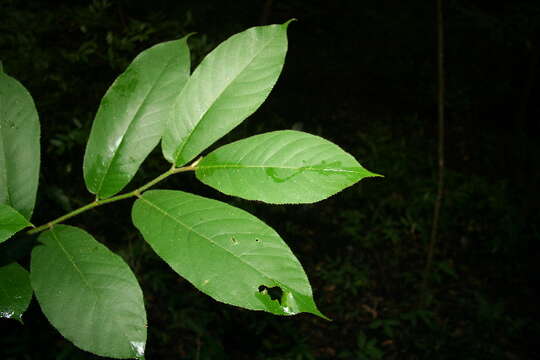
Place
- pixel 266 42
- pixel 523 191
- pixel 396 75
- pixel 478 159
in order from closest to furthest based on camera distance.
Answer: pixel 266 42, pixel 523 191, pixel 478 159, pixel 396 75

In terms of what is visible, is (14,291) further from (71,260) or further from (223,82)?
(223,82)

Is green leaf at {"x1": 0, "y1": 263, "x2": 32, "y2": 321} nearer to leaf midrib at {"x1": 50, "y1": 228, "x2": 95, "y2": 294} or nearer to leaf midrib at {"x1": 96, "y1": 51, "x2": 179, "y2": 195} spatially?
leaf midrib at {"x1": 50, "y1": 228, "x2": 95, "y2": 294}

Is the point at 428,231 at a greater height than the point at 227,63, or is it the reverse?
the point at 227,63

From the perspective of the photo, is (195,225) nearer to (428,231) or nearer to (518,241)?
(428,231)

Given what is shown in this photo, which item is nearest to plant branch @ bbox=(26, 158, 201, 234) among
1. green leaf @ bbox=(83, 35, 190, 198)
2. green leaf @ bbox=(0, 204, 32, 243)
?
green leaf @ bbox=(83, 35, 190, 198)

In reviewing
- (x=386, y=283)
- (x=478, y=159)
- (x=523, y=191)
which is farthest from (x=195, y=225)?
(x=478, y=159)

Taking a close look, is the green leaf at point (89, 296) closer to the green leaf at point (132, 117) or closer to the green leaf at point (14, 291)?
the green leaf at point (14, 291)

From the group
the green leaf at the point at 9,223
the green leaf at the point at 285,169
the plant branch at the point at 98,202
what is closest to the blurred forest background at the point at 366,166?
the plant branch at the point at 98,202
